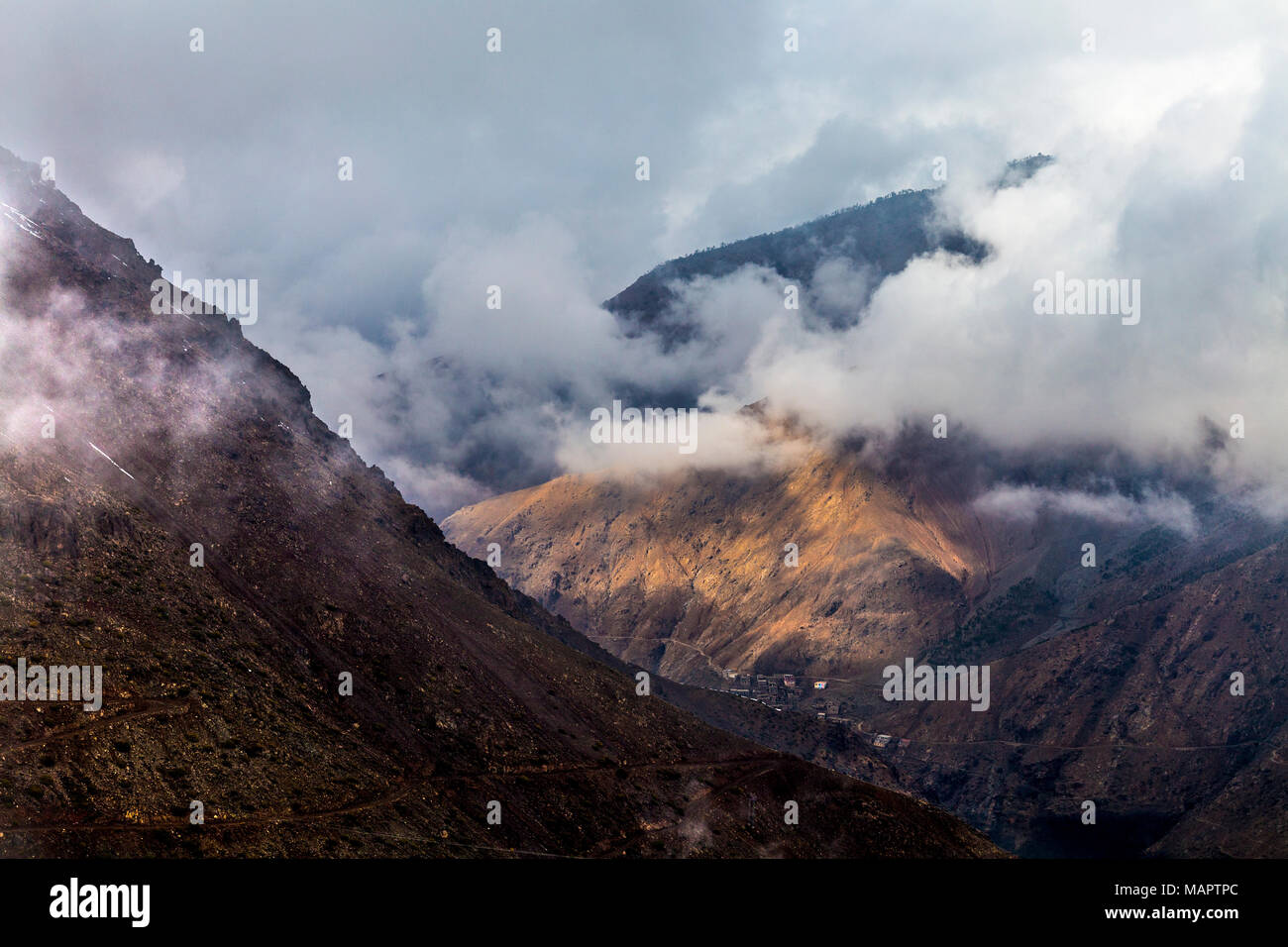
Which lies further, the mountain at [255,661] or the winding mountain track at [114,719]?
the mountain at [255,661]

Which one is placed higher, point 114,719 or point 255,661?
point 255,661

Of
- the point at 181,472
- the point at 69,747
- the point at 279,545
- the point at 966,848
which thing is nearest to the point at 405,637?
the point at 279,545

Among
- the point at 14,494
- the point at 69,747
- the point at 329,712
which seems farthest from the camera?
the point at 329,712

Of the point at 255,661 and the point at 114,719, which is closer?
the point at 114,719

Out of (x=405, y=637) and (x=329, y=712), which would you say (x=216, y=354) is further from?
(x=329, y=712)

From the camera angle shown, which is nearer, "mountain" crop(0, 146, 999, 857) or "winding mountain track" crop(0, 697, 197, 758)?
"winding mountain track" crop(0, 697, 197, 758)
